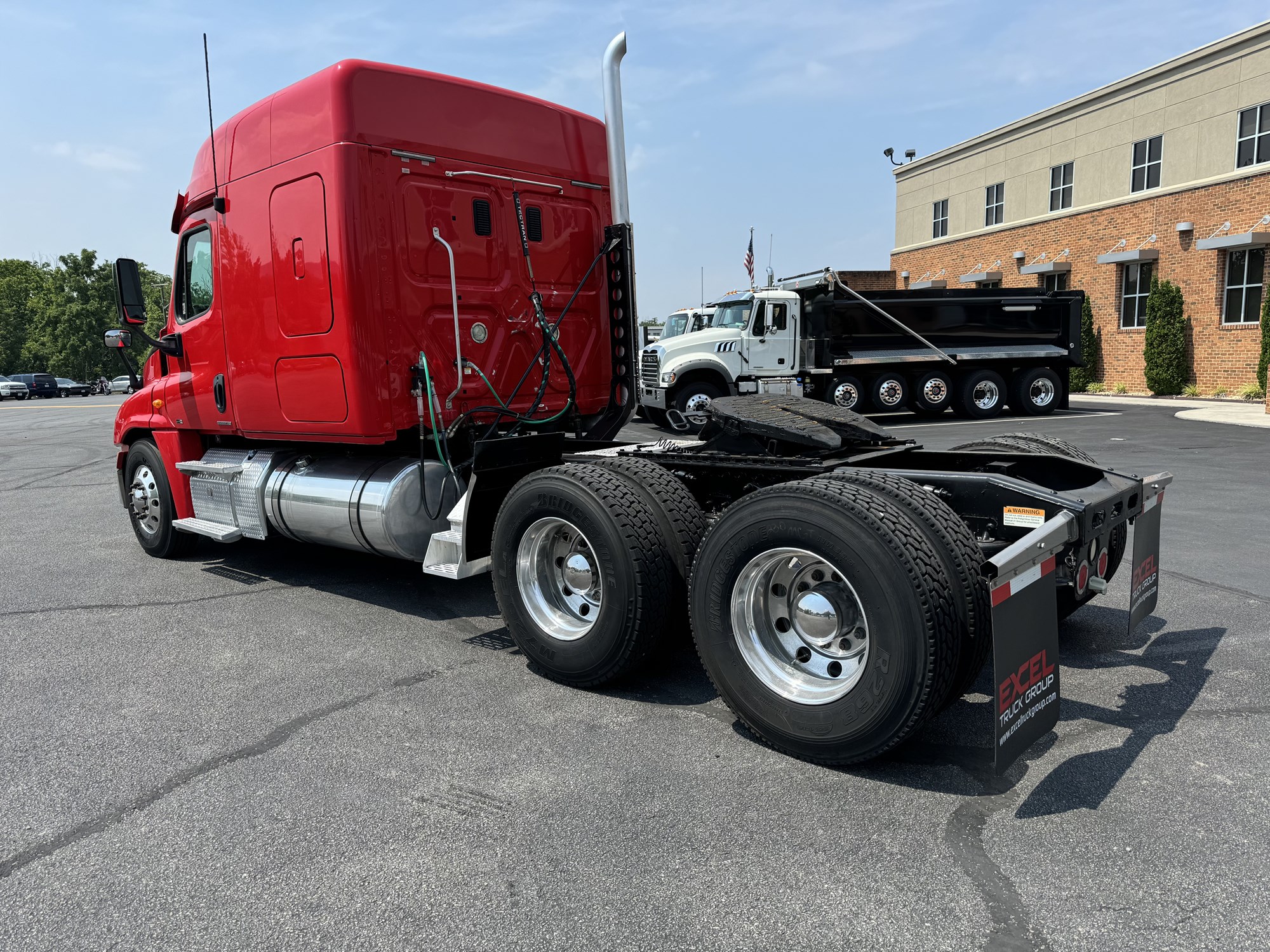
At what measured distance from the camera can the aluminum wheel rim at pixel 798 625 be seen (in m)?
3.25

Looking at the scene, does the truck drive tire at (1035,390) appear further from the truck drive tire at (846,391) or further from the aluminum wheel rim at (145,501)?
the aluminum wheel rim at (145,501)

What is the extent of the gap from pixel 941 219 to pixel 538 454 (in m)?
31.3

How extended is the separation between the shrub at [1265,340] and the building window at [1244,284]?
657mm

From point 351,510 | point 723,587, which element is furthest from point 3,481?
point 723,587

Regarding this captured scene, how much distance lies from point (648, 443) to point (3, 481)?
11.5m

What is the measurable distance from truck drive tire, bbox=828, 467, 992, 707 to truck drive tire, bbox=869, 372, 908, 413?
15725mm

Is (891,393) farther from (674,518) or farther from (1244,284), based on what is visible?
(674,518)

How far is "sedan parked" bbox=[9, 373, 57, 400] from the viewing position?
5838 cm

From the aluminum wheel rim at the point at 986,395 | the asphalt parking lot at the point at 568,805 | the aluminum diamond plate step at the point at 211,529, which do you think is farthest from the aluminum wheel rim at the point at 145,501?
the aluminum wheel rim at the point at 986,395

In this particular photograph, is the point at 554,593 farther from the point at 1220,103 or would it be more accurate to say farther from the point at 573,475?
the point at 1220,103

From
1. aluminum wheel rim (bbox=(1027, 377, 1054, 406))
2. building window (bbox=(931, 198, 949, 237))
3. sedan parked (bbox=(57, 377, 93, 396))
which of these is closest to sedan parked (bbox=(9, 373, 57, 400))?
sedan parked (bbox=(57, 377, 93, 396))

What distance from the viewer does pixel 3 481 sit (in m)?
12.4

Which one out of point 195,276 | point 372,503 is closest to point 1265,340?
point 372,503

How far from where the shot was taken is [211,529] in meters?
6.11
